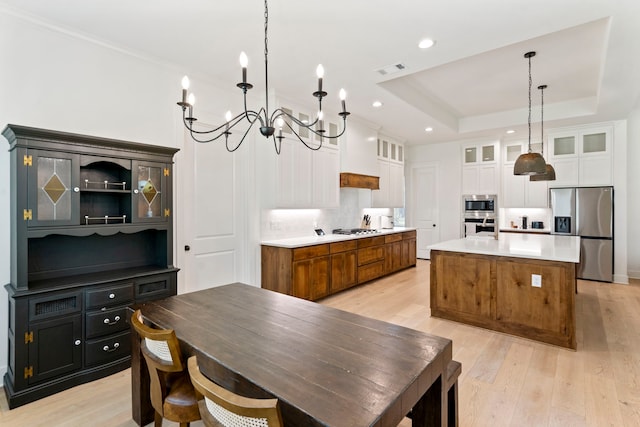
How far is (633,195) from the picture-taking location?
593cm

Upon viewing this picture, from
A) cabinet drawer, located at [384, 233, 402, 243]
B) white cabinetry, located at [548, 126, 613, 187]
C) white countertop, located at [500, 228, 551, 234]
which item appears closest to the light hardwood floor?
cabinet drawer, located at [384, 233, 402, 243]

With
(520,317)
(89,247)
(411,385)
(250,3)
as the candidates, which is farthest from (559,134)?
(89,247)

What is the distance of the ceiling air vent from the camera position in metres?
3.53

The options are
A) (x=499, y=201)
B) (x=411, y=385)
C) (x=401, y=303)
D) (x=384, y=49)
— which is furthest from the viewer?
(x=499, y=201)

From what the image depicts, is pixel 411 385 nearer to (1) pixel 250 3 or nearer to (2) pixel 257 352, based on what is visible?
(2) pixel 257 352

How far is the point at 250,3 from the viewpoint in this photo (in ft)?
8.06

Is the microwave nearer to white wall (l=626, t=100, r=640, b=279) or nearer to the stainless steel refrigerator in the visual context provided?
the stainless steel refrigerator

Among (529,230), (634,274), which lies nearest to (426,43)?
(529,230)

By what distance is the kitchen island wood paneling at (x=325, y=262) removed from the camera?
167 inches

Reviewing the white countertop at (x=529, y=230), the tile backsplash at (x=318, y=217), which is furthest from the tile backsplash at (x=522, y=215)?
the tile backsplash at (x=318, y=217)

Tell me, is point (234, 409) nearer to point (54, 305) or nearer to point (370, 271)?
point (54, 305)

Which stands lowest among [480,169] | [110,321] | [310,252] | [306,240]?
[110,321]

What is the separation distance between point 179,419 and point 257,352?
60cm

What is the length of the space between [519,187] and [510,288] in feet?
13.6
